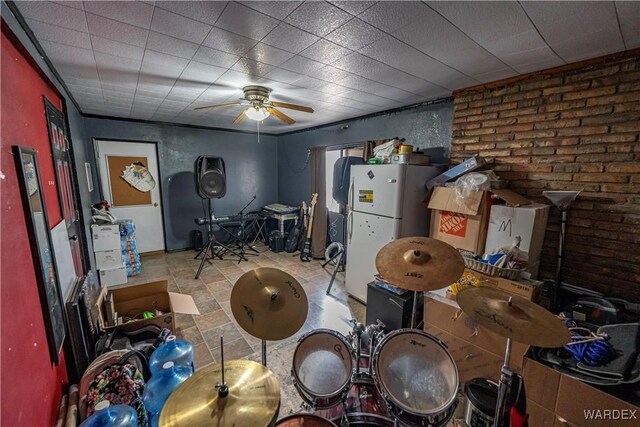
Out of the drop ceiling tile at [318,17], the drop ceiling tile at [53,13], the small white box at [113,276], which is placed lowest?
the small white box at [113,276]

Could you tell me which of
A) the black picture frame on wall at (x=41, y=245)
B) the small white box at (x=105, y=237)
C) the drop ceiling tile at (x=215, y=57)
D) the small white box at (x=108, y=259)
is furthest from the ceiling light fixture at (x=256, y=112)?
the small white box at (x=108, y=259)

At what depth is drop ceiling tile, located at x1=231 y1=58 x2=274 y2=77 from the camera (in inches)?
75.0

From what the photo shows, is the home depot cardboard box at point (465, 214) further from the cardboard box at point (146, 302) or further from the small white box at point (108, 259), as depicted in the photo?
the small white box at point (108, 259)

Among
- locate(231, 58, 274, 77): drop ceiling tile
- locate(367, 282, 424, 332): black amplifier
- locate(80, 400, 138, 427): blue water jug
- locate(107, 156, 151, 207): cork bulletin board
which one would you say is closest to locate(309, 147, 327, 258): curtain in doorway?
locate(367, 282, 424, 332): black amplifier

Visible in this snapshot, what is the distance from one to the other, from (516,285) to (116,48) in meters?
3.13

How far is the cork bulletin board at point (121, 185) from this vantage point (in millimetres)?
4219

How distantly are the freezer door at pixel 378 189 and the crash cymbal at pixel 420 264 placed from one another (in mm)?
1120

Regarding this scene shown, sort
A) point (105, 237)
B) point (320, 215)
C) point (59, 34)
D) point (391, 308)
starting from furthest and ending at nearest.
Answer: point (320, 215), point (105, 237), point (391, 308), point (59, 34)

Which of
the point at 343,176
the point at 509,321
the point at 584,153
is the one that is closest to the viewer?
the point at 509,321

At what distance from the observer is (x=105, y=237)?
3340 mm

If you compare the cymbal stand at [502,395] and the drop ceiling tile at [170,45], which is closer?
the cymbal stand at [502,395]

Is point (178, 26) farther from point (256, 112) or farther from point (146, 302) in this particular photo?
point (146, 302)

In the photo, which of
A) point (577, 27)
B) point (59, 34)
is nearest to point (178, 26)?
point (59, 34)

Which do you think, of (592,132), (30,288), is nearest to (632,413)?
(592,132)
